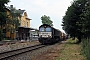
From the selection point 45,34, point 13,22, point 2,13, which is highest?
point 2,13

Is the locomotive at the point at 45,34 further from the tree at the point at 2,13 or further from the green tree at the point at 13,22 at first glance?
the green tree at the point at 13,22

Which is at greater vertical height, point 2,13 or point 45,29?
point 2,13

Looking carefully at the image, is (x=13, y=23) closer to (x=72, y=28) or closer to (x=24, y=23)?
(x=72, y=28)

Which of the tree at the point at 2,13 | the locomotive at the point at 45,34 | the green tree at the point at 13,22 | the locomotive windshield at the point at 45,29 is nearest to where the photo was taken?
the locomotive at the point at 45,34

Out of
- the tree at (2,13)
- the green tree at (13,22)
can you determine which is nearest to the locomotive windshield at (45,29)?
the tree at (2,13)

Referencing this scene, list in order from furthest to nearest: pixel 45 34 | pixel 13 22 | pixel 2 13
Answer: pixel 13 22 < pixel 2 13 < pixel 45 34

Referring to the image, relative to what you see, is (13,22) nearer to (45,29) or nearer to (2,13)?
(2,13)

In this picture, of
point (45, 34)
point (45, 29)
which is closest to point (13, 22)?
point (45, 29)

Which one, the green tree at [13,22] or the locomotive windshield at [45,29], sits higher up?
the green tree at [13,22]

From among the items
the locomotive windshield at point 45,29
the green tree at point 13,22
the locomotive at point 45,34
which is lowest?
the locomotive at point 45,34

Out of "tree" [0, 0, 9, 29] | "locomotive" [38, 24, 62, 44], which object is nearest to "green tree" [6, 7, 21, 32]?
"tree" [0, 0, 9, 29]

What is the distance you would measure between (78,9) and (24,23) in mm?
47751

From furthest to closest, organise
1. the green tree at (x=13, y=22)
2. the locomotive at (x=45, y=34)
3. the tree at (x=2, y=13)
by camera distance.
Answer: the green tree at (x=13, y=22) → the tree at (x=2, y=13) → the locomotive at (x=45, y=34)

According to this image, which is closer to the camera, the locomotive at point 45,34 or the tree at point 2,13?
the locomotive at point 45,34
